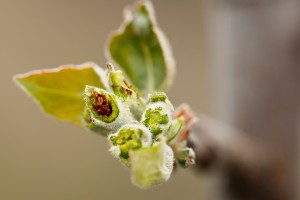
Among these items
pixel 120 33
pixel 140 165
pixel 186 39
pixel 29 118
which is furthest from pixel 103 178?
pixel 140 165

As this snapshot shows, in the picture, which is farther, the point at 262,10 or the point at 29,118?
the point at 29,118

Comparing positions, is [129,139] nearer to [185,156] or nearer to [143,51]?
[185,156]

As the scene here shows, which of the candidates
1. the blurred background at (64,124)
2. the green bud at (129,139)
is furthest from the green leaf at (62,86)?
the blurred background at (64,124)

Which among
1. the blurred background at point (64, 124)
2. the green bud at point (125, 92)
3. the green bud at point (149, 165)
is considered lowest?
the green bud at point (149, 165)

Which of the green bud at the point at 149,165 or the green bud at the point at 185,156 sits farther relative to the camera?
the green bud at the point at 185,156

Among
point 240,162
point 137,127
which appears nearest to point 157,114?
point 137,127

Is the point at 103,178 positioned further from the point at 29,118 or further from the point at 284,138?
the point at 284,138

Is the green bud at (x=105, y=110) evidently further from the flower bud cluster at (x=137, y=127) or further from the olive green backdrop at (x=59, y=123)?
the olive green backdrop at (x=59, y=123)
